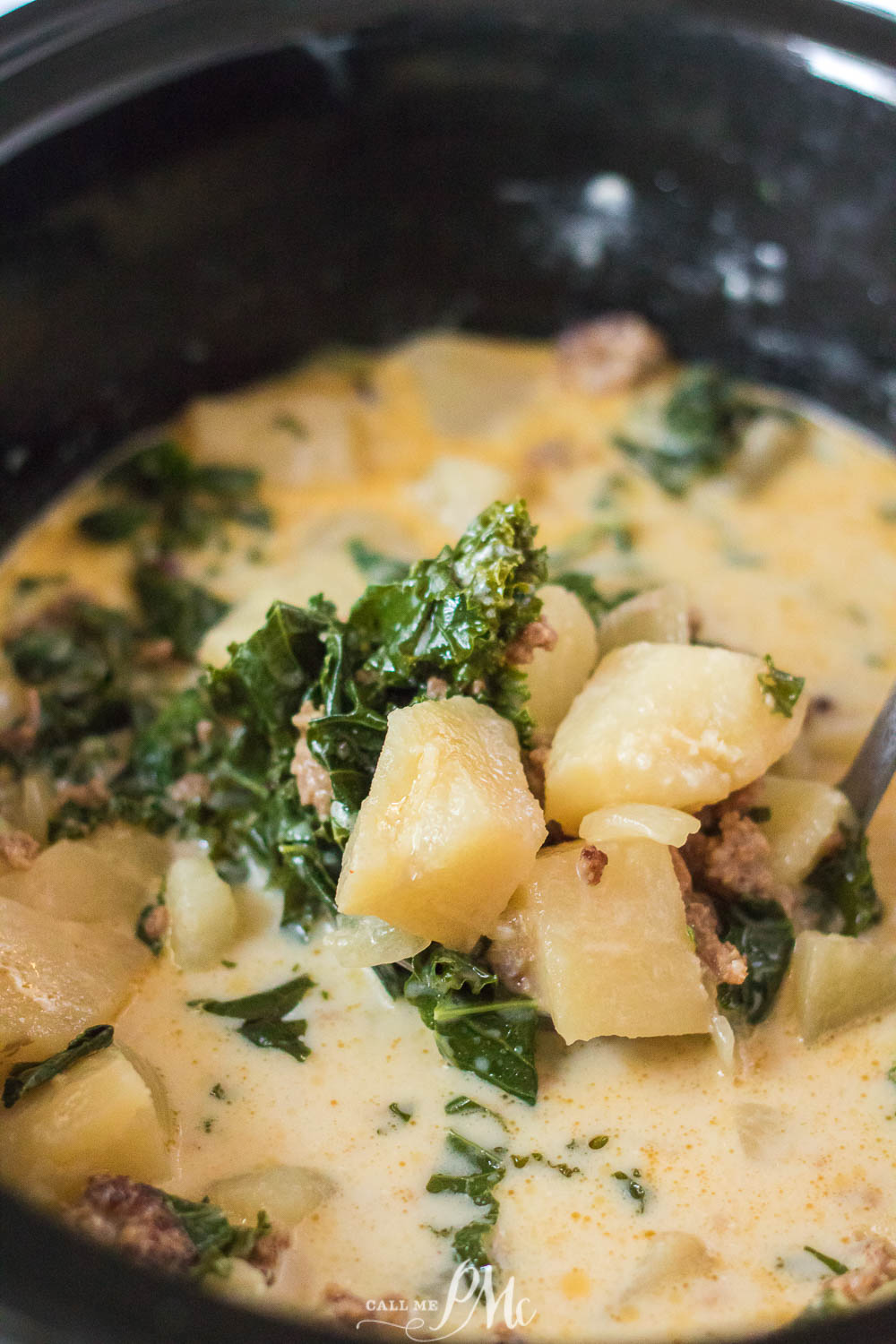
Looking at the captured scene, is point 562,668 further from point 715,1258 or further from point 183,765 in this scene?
point 715,1258

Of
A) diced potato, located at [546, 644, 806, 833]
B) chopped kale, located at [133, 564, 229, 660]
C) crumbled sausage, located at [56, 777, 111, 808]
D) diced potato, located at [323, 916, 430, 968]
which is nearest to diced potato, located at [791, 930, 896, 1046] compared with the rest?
diced potato, located at [546, 644, 806, 833]

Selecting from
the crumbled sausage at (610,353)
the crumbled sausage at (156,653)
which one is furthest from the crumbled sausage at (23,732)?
the crumbled sausage at (610,353)

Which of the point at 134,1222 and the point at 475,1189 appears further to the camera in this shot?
the point at 475,1189

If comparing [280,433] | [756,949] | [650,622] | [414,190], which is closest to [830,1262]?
[756,949]

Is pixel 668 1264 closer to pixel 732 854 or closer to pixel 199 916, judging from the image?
pixel 732 854

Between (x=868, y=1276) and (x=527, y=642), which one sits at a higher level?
(x=527, y=642)

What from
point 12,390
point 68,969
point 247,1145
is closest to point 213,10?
point 12,390
